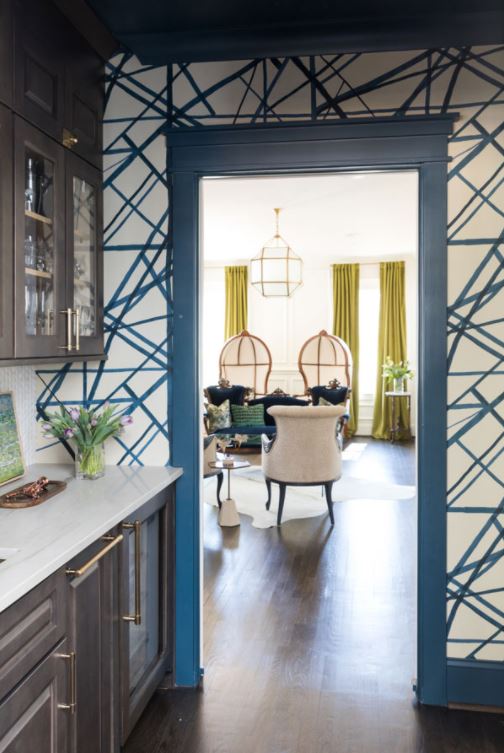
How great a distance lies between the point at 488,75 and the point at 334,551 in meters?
3.15

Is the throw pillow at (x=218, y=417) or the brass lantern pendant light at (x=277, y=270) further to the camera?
the throw pillow at (x=218, y=417)

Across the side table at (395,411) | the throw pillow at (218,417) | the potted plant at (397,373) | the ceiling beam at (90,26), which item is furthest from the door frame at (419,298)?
the potted plant at (397,373)

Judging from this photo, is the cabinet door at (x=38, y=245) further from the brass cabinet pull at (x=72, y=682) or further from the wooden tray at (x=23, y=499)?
the brass cabinet pull at (x=72, y=682)

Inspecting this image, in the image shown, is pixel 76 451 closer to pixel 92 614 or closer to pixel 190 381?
pixel 190 381

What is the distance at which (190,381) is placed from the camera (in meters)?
2.71

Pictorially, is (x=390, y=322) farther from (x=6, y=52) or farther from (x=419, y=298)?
(x=6, y=52)

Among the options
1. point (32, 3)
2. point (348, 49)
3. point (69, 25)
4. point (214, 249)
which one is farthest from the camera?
point (214, 249)

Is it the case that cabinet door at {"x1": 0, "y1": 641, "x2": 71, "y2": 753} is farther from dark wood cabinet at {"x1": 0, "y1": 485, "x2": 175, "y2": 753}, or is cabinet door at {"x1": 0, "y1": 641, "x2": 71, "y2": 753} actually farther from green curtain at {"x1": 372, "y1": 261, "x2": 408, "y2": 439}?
green curtain at {"x1": 372, "y1": 261, "x2": 408, "y2": 439}

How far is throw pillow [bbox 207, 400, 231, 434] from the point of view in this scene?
8250 mm

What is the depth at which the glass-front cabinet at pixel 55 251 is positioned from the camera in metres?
2.00

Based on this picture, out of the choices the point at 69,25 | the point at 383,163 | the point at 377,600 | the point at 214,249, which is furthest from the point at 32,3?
the point at 214,249

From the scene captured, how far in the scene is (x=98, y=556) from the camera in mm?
1897

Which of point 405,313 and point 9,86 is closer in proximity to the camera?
point 9,86

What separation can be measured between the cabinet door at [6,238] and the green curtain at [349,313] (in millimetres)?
8683
